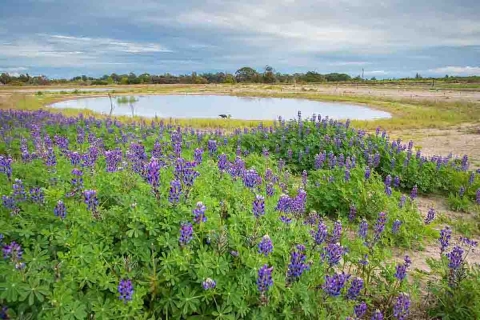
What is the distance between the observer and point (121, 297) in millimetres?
2588

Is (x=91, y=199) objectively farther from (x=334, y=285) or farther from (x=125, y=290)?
(x=334, y=285)

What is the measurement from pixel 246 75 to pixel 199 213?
392 ft

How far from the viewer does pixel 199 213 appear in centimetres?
309

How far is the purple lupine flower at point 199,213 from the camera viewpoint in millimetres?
3090

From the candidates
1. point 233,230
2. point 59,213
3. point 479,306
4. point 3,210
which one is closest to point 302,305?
point 233,230

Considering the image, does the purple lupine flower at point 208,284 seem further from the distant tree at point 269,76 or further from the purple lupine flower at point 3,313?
the distant tree at point 269,76

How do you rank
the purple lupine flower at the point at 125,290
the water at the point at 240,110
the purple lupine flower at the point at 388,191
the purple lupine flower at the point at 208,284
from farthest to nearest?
the water at the point at 240,110 → the purple lupine flower at the point at 388,191 → the purple lupine flower at the point at 208,284 → the purple lupine flower at the point at 125,290

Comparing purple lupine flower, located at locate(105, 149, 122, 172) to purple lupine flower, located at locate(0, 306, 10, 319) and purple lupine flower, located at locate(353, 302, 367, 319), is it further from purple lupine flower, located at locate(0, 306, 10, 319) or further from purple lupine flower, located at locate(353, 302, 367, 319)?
purple lupine flower, located at locate(353, 302, 367, 319)

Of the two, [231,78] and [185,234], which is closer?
[185,234]

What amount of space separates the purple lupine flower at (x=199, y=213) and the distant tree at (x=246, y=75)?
377 ft

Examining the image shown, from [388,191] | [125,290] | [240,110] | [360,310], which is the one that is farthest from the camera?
[240,110]

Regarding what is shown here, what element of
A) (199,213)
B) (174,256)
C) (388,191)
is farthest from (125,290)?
(388,191)

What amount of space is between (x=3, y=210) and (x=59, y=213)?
31.2 inches

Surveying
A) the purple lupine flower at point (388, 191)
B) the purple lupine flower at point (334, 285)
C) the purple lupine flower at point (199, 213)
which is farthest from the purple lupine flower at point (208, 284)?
the purple lupine flower at point (388, 191)
